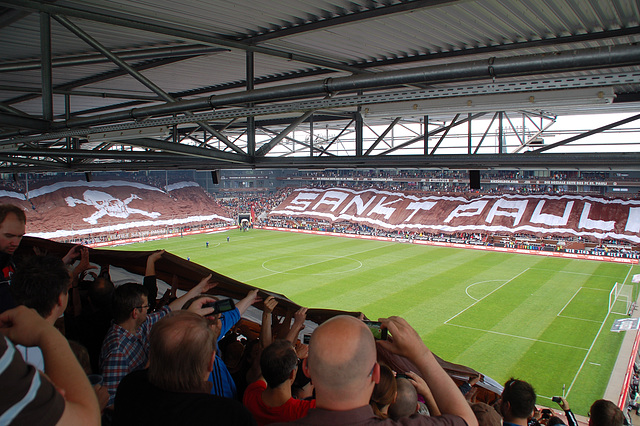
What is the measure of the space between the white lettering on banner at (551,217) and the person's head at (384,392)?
134 ft

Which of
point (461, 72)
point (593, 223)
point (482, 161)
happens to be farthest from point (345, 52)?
point (593, 223)

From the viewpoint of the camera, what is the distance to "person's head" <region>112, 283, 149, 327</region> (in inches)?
135

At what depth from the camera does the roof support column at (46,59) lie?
474 cm

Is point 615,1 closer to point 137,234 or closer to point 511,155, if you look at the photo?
point 511,155

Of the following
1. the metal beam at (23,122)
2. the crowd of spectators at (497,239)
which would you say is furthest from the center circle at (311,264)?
the metal beam at (23,122)

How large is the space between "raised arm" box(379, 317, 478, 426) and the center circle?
2543cm

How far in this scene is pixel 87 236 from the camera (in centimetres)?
4072

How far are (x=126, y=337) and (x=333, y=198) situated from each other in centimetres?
5221

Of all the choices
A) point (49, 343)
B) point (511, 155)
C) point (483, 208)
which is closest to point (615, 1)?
point (511, 155)

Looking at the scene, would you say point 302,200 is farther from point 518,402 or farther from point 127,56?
point 518,402

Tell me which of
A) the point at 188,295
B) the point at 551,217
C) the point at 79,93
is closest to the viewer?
the point at 188,295

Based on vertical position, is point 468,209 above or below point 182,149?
below

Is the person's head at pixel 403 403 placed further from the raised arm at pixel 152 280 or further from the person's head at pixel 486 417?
the raised arm at pixel 152 280

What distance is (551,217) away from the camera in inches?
1551
